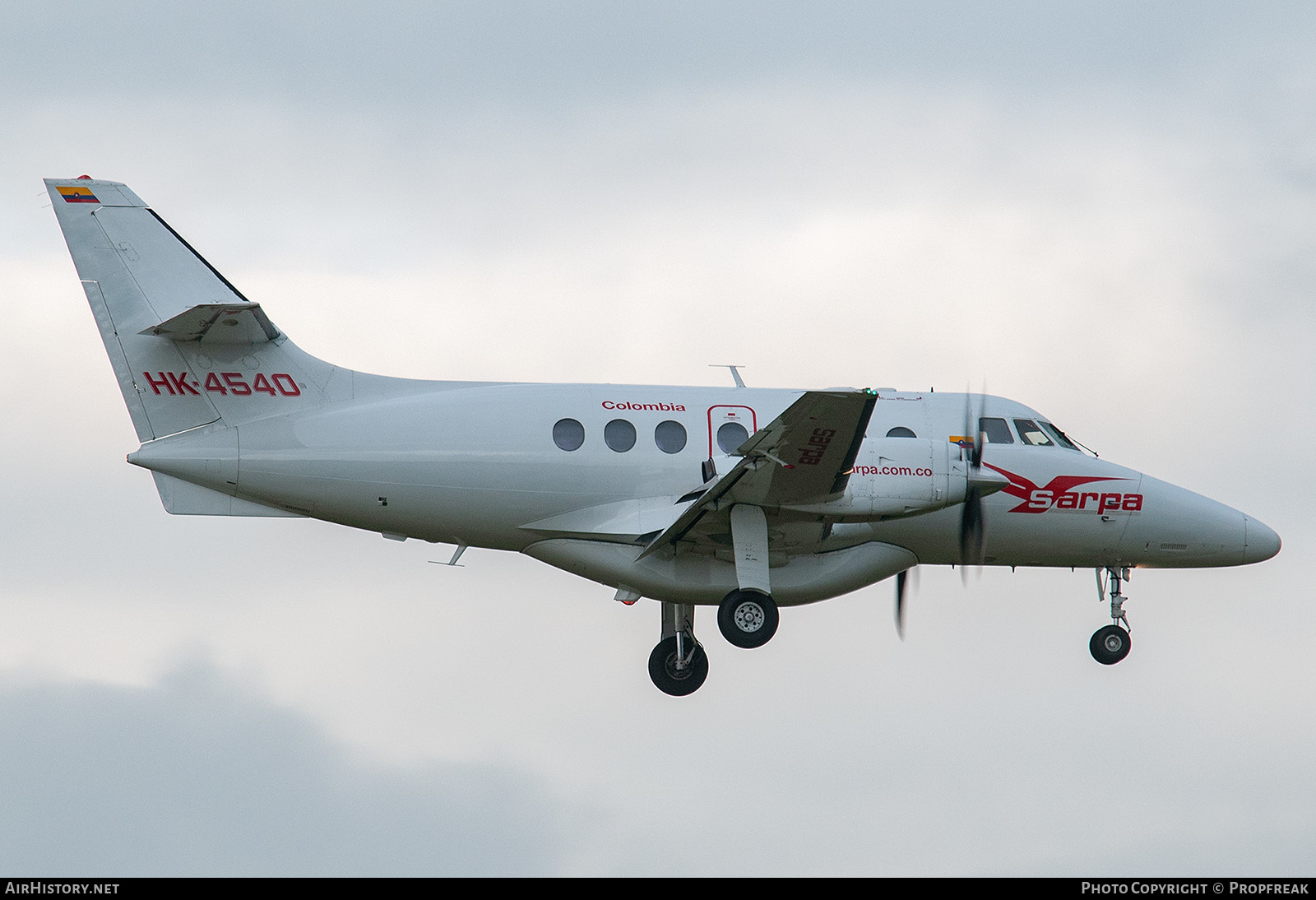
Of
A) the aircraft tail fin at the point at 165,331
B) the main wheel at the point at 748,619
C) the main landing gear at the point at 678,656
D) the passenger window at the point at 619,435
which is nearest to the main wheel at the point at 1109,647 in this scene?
the main landing gear at the point at 678,656

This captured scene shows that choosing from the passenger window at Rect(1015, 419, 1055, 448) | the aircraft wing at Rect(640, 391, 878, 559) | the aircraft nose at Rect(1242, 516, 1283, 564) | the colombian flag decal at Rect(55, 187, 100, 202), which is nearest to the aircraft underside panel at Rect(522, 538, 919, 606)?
the aircraft wing at Rect(640, 391, 878, 559)

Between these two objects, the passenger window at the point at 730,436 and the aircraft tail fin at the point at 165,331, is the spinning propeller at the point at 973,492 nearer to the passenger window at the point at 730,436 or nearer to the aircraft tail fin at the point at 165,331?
the passenger window at the point at 730,436

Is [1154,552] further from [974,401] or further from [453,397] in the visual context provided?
[453,397]

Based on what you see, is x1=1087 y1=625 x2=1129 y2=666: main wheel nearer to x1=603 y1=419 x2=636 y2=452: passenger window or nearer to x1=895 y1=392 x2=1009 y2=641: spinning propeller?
x1=895 y1=392 x2=1009 y2=641: spinning propeller

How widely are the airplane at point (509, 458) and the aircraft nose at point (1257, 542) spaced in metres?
4.69

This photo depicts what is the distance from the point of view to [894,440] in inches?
848

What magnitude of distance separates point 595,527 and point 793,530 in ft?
8.96

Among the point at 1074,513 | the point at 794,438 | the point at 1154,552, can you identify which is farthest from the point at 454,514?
the point at 1154,552

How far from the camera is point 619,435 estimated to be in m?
22.2

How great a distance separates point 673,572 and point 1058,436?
21.5ft

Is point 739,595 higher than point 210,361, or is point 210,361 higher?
point 210,361

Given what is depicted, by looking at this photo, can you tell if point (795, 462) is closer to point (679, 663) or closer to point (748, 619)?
point (748, 619)

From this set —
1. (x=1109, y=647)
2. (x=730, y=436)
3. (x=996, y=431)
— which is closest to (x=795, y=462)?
(x=730, y=436)

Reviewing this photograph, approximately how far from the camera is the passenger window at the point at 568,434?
22.0 meters
